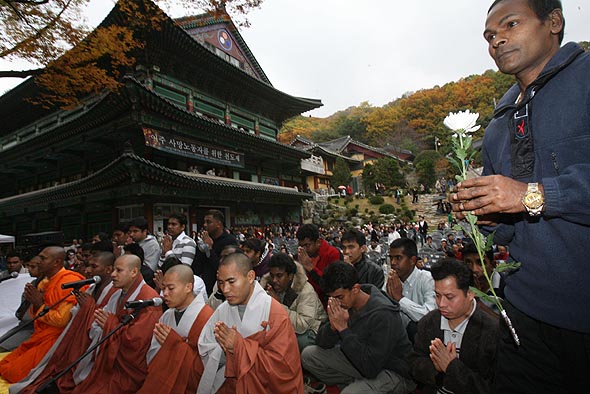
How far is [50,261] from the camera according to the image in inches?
181

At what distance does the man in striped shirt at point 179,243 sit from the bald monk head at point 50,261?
1462mm

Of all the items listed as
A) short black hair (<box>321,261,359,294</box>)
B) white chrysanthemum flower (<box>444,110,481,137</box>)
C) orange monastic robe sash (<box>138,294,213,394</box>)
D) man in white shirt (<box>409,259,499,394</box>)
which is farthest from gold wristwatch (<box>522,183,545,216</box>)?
orange monastic robe sash (<box>138,294,213,394</box>)

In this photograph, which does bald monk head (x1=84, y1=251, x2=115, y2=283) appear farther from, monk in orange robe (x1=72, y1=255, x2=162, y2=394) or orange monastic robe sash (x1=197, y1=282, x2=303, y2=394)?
orange monastic robe sash (x1=197, y1=282, x2=303, y2=394)

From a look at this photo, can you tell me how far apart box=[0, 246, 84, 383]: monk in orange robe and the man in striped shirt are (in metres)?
1.36

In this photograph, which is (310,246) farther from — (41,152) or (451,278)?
(41,152)

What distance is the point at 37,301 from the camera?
4.37m

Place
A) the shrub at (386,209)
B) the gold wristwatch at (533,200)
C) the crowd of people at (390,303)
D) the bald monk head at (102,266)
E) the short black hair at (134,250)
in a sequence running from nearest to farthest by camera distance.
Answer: the gold wristwatch at (533,200)
the crowd of people at (390,303)
the bald monk head at (102,266)
the short black hair at (134,250)
the shrub at (386,209)

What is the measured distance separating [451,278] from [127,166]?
Answer: 35.0ft

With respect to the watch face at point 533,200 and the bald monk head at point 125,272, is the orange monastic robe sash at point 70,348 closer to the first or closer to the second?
the bald monk head at point 125,272

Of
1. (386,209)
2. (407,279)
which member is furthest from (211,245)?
(386,209)

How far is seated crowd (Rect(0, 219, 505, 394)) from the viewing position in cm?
247

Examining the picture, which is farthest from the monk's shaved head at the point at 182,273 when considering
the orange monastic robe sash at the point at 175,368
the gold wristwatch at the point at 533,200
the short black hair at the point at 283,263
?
the gold wristwatch at the point at 533,200

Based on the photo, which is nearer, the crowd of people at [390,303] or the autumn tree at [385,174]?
the crowd of people at [390,303]

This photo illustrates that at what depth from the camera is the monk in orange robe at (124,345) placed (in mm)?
3314
